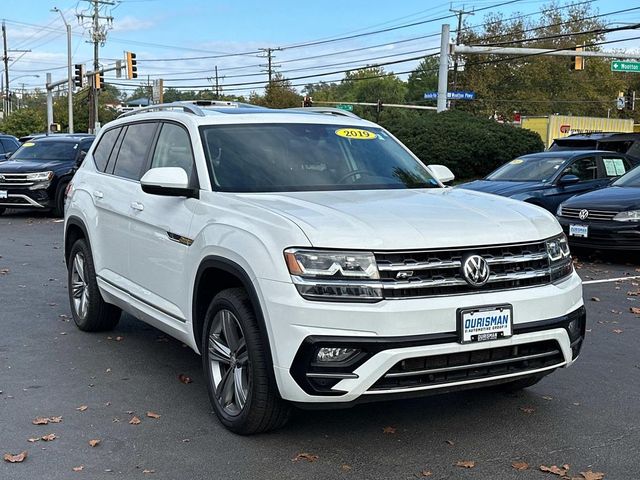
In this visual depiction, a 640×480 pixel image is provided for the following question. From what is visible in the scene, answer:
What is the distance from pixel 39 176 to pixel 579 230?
35.6 feet

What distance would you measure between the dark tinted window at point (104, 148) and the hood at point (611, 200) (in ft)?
22.6

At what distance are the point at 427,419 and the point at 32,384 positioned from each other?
2673 millimetres

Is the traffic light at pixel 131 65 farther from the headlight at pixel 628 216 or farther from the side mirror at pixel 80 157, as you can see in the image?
the headlight at pixel 628 216

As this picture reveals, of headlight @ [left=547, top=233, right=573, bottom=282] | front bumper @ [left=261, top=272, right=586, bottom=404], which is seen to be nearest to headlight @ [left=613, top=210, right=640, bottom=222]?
headlight @ [left=547, top=233, right=573, bottom=282]

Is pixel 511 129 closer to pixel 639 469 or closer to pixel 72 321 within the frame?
pixel 72 321

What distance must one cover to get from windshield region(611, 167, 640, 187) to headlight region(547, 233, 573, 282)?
305 inches

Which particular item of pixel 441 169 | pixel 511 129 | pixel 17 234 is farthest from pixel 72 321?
pixel 511 129

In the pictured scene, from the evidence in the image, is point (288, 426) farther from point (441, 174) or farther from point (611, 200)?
point (611, 200)

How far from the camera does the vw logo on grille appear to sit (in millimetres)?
3943

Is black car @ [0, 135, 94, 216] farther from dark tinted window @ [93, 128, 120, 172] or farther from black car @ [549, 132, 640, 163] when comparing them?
black car @ [549, 132, 640, 163]

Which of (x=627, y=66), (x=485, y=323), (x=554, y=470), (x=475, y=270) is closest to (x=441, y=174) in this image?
(x=475, y=270)

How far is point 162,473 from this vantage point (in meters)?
3.92

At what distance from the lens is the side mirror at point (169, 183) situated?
478 cm

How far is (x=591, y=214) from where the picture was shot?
35.5ft
